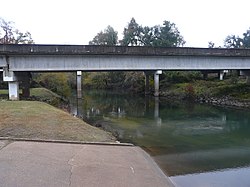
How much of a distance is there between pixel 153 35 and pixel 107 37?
Result: 468 inches

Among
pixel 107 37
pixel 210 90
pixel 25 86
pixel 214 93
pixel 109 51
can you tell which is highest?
pixel 107 37

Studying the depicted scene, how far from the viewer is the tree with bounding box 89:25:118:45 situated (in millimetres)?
70562

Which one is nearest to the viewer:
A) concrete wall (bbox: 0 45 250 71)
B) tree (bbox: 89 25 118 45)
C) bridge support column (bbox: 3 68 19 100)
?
bridge support column (bbox: 3 68 19 100)

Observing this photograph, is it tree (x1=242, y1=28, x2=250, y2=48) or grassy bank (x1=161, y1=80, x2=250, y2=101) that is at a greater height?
tree (x1=242, y1=28, x2=250, y2=48)

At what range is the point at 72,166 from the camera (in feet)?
24.9

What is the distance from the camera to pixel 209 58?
111 ft

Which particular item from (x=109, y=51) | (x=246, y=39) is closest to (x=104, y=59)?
(x=109, y=51)

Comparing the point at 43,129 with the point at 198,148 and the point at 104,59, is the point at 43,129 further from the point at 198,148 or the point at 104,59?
the point at 104,59

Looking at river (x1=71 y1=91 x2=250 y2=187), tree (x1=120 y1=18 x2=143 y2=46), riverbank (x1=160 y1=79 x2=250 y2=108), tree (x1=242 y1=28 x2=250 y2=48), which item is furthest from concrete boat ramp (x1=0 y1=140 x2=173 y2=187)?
tree (x1=242 y1=28 x2=250 y2=48)

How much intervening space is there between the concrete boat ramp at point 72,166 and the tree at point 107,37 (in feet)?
204

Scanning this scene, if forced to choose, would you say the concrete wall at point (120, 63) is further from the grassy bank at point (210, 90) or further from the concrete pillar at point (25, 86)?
the grassy bank at point (210, 90)

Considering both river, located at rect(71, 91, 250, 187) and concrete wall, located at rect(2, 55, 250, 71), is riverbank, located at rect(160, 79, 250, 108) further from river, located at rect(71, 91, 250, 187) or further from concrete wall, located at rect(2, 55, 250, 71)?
river, located at rect(71, 91, 250, 187)

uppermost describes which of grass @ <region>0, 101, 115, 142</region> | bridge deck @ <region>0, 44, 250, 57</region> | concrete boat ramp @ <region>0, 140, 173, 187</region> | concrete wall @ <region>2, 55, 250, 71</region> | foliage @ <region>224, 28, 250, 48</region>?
foliage @ <region>224, 28, 250, 48</region>

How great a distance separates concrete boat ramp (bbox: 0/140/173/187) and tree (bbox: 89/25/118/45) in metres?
62.3
